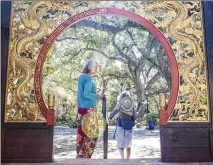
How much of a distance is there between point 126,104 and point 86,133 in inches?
36.7

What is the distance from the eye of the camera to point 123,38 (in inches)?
428

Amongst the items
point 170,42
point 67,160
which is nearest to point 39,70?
point 67,160

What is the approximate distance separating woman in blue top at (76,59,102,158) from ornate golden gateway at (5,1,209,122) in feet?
2.41

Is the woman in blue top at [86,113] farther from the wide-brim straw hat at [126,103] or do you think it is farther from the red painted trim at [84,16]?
the red painted trim at [84,16]

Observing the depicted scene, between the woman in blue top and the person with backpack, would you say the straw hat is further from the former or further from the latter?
the woman in blue top

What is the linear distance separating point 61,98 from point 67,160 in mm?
8996

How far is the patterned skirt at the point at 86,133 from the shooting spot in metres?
4.73

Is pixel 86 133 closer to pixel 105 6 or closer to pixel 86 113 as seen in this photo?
pixel 86 113

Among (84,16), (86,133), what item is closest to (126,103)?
(86,133)

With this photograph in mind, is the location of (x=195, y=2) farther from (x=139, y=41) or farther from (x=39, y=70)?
(x=139, y=41)

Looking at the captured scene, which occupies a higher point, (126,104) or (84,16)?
(84,16)

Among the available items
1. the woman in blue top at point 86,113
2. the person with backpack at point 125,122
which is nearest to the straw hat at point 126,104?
the person with backpack at point 125,122

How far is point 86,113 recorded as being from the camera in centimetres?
482

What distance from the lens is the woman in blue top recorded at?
4738 mm
